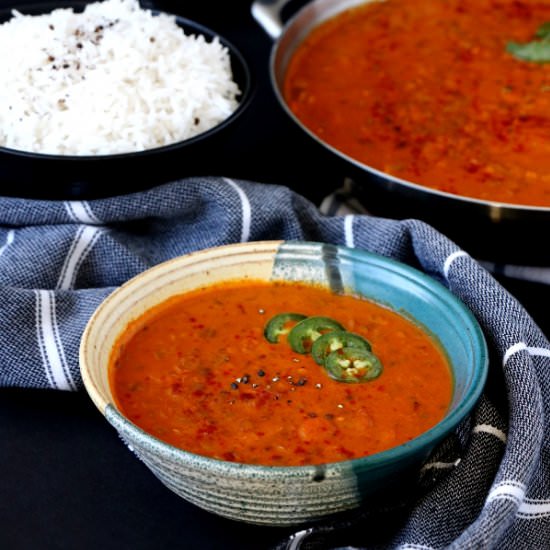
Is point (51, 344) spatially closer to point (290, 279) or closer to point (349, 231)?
point (290, 279)

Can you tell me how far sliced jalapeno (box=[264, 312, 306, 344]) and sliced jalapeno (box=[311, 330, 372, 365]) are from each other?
0.08 m

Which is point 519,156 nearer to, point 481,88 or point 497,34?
point 481,88

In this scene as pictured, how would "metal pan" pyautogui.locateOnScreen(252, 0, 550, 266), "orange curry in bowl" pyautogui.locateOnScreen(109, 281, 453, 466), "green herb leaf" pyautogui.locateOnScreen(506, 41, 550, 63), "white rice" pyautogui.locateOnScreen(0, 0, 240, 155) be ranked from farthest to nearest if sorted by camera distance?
1. "green herb leaf" pyautogui.locateOnScreen(506, 41, 550, 63)
2. "white rice" pyautogui.locateOnScreen(0, 0, 240, 155)
3. "metal pan" pyautogui.locateOnScreen(252, 0, 550, 266)
4. "orange curry in bowl" pyautogui.locateOnScreen(109, 281, 453, 466)

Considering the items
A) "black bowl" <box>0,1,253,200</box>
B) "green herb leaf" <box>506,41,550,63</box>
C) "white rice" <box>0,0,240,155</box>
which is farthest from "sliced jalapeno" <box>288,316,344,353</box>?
"green herb leaf" <box>506,41,550,63</box>

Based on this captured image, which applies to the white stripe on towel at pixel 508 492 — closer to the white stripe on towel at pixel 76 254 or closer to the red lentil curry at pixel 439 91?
the red lentil curry at pixel 439 91

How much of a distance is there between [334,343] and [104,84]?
3.44ft

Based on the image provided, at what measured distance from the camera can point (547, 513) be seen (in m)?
1.84

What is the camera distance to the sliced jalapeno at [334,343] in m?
1.94

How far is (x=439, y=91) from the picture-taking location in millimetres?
3039

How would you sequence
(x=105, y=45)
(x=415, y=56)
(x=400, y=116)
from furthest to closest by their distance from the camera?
(x=415, y=56) < (x=400, y=116) < (x=105, y=45)

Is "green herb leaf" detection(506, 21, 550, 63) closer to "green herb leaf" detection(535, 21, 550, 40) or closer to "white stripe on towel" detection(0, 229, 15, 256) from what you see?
"green herb leaf" detection(535, 21, 550, 40)

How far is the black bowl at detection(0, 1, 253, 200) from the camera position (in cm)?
233

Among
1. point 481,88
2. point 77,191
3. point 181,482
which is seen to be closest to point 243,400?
point 181,482

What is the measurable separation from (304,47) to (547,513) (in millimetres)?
1969
